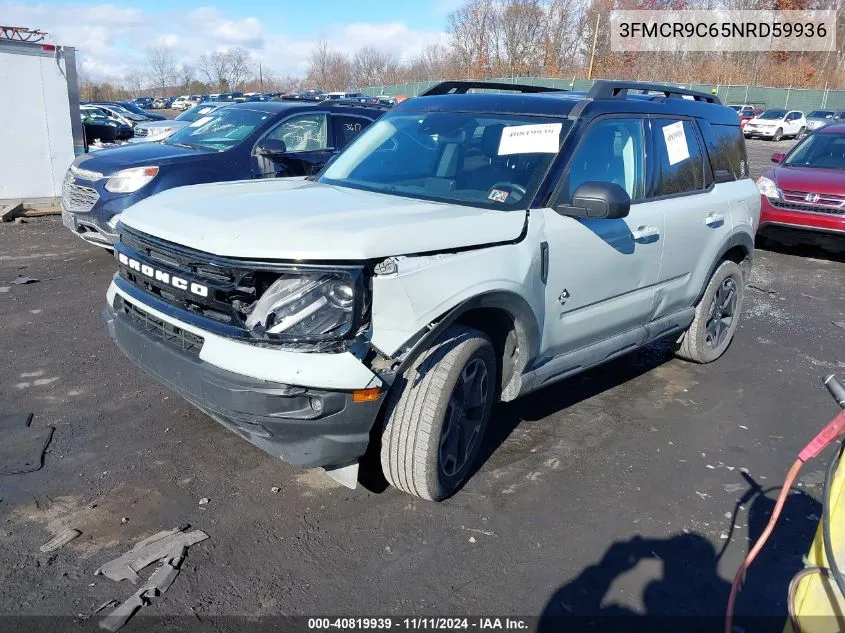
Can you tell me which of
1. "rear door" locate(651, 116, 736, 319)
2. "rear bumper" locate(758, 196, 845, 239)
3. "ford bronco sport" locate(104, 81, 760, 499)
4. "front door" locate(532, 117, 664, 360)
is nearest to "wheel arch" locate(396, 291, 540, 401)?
"ford bronco sport" locate(104, 81, 760, 499)

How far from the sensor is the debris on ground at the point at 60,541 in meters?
2.99

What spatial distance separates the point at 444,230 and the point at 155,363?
4.78ft

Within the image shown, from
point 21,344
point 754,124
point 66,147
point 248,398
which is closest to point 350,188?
point 248,398

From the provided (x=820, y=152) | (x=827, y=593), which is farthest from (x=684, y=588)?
(x=820, y=152)

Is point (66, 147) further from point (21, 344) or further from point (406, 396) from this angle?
point (406, 396)

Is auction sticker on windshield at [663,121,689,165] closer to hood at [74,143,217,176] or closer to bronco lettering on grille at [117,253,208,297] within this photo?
bronco lettering on grille at [117,253,208,297]

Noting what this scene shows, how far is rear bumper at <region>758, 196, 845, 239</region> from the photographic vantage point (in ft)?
30.1

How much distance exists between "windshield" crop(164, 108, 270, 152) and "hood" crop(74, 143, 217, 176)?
28 centimetres

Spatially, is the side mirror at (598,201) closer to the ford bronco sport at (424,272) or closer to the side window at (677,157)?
the ford bronco sport at (424,272)

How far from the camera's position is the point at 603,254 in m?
3.94

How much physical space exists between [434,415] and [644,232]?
1.94m

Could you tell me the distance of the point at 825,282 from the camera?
28.8 feet

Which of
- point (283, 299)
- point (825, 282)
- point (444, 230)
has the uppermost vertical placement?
point (444, 230)

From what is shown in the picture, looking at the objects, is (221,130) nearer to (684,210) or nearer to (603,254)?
(684,210)
